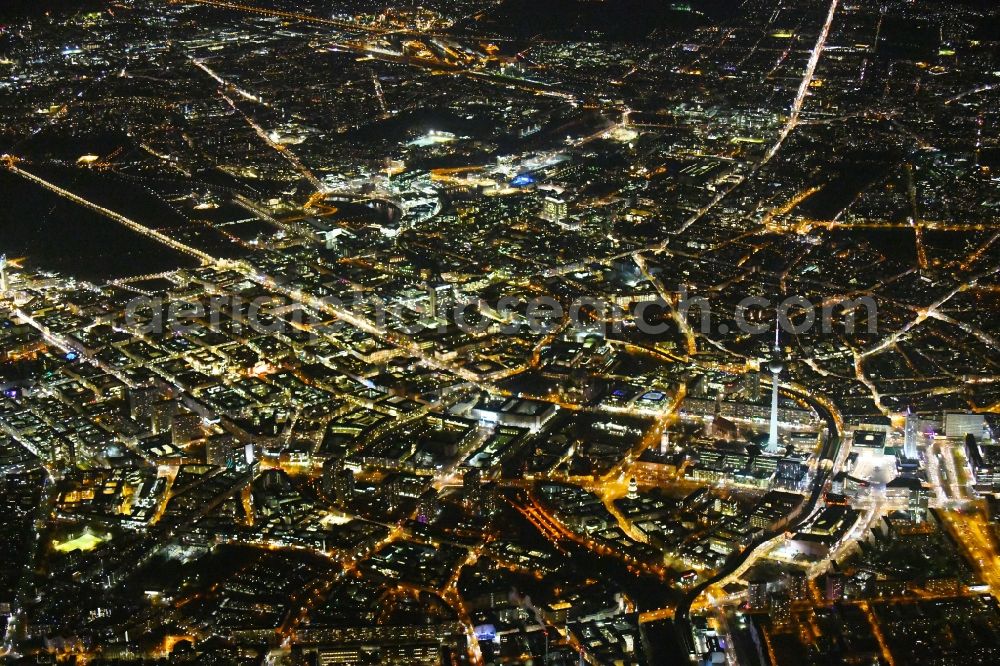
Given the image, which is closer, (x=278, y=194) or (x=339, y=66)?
(x=278, y=194)

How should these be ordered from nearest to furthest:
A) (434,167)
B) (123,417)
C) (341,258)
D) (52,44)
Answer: (123,417), (341,258), (434,167), (52,44)

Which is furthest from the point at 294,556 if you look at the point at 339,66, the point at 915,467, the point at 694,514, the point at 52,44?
the point at 52,44

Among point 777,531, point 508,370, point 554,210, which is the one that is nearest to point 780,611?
point 777,531

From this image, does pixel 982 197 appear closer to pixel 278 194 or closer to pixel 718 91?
pixel 718 91

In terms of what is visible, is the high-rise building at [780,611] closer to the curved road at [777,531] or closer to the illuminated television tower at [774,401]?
the curved road at [777,531]

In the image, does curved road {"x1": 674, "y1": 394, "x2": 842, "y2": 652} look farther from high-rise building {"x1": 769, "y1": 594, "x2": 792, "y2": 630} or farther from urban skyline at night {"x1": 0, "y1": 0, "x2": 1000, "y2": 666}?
high-rise building {"x1": 769, "y1": 594, "x2": 792, "y2": 630}

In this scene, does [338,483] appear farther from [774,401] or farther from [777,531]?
[774,401]

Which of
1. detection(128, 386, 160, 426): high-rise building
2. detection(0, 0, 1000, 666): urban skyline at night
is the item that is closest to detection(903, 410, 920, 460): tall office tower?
detection(0, 0, 1000, 666): urban skyline at night

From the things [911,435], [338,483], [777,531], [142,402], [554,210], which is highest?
[911,435]
